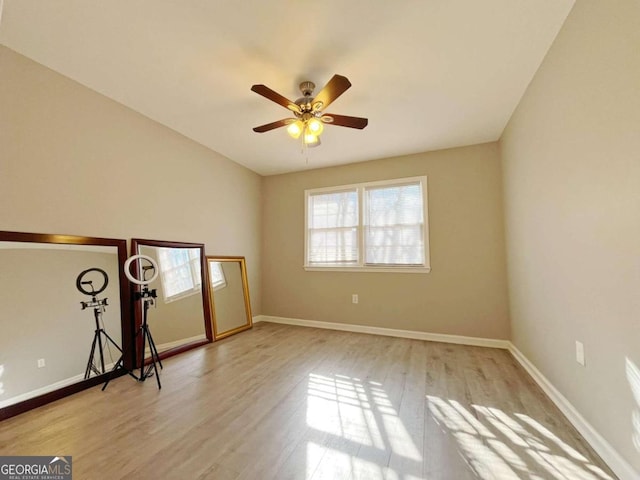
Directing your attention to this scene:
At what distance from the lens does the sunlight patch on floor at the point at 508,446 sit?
143cm

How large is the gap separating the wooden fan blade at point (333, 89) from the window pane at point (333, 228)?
215 cm

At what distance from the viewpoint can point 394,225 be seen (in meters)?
3.96

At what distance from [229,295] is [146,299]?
146 centimetres

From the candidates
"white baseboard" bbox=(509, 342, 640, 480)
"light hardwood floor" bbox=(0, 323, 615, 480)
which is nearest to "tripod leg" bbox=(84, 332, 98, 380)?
"light hardwood floor" bbox=(0, 323, 615, 480)

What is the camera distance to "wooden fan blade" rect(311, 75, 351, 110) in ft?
6.18

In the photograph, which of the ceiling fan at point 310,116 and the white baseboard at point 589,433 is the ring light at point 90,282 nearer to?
the ceiling fan at point 310,116

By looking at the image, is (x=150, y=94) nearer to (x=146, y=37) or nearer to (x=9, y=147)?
(x=146, y=37)

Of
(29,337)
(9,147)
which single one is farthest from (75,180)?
(29,337)

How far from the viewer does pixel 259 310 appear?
4.76 metres

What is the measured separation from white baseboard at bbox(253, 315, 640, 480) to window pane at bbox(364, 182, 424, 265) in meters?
0.99

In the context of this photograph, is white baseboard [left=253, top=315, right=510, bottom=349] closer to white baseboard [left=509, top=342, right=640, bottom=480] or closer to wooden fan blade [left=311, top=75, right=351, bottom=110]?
white baseboard [left=509, top=342, right=640, bottom=480]

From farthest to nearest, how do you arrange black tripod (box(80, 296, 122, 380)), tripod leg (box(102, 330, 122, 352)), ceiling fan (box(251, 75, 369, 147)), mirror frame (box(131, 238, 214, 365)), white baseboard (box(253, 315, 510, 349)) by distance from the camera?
white baseboard (box(253, 315, 510, 349)) < mirror frame (box(131, 238, 214, 365)) < tripod leg (box(102, 330, 122, 352)) < black tripod (box(80, 296, 122, 380)) < ceiling fan (box(251, 75, 369, 147))

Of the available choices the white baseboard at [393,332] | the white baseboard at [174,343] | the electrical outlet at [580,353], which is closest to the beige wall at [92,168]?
the white baseboard at [174,343]

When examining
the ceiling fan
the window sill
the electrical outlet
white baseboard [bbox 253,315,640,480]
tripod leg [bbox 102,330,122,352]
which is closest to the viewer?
white baseboard [bbox 253,315,640,480]
